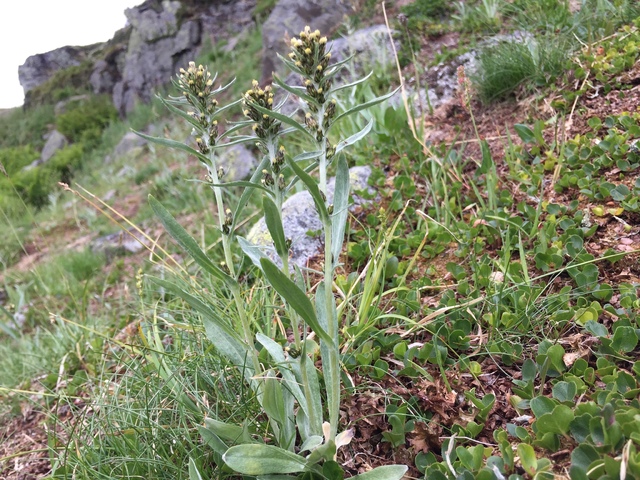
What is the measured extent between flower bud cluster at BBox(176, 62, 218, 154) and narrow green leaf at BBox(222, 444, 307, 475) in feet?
2.77

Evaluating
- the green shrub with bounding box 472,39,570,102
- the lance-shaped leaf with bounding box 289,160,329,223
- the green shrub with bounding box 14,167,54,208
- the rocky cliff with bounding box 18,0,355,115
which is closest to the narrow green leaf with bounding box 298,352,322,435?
the lance-shaped leaf with bounding box 289,160,329,223

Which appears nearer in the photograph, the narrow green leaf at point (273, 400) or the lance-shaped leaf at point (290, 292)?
the lance-shaped leaf at point (290, 292)

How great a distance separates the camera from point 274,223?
1.12 meters

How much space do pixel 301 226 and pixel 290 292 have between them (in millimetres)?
1781

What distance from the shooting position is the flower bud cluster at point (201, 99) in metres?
1.27

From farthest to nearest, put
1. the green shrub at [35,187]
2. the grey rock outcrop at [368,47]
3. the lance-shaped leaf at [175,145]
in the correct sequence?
1. the green shrub at [35,187]
2. the grey rock outcrop at [368,47]
3. the lance-shaped leaf at [175,145]

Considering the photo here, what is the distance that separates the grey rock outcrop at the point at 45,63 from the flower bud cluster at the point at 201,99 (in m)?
27.1

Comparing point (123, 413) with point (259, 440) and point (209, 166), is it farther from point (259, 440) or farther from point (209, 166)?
point (209, 166)

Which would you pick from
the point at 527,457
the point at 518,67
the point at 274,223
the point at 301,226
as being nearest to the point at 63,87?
the point at 301,226

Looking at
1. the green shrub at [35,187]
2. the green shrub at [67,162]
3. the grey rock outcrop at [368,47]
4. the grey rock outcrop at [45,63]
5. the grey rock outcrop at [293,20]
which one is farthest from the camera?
the grey rock outcrop at [45,63]

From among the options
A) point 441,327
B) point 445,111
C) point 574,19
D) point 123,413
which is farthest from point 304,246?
point 574,19

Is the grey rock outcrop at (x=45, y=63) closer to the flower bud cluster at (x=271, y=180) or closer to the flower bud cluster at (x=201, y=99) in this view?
the flower bud cluster at (x=201, y=99)

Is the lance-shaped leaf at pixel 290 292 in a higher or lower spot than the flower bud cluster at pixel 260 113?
lower

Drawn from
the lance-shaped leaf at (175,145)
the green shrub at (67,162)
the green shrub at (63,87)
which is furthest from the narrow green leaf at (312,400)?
the green shrub at (63,87)
